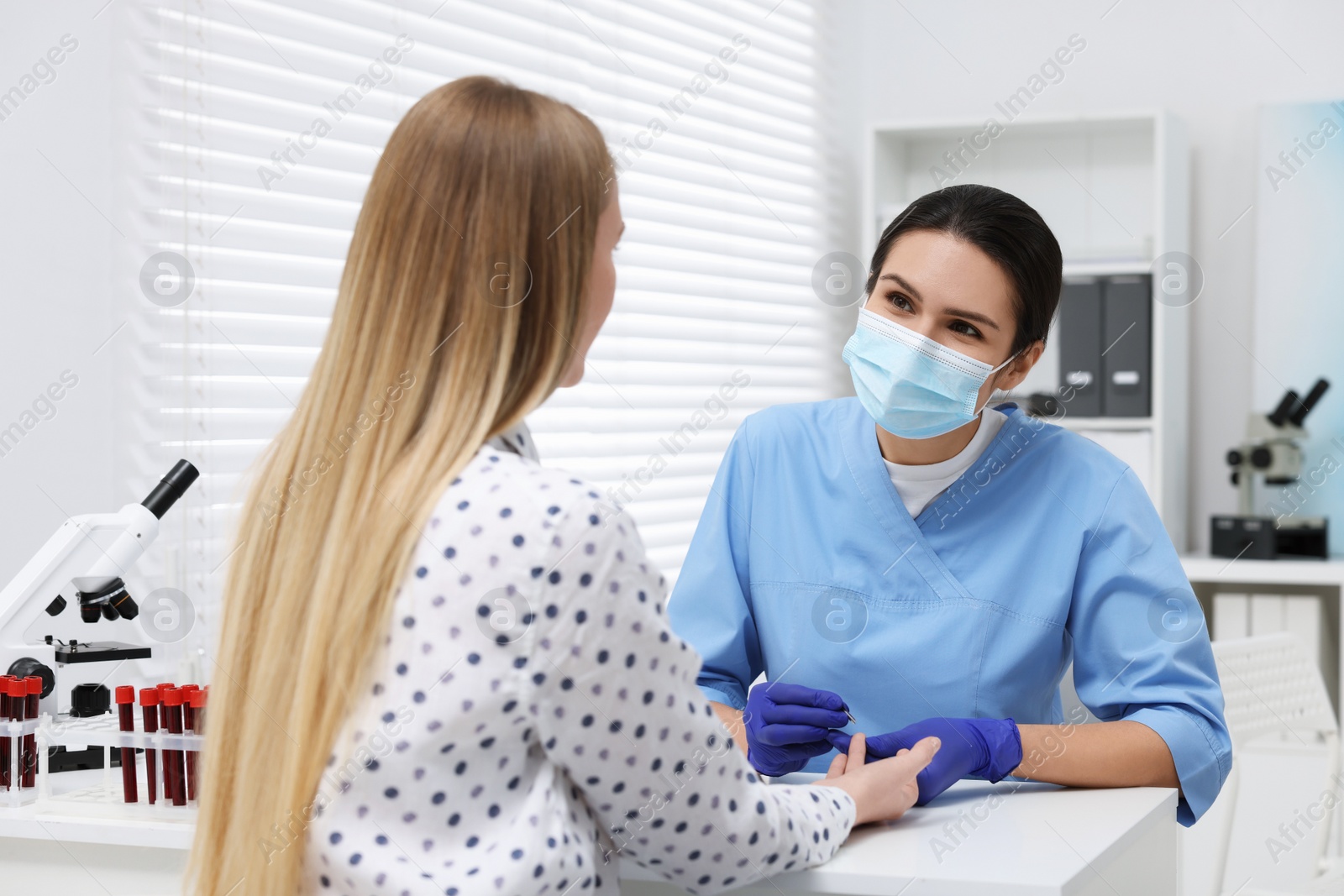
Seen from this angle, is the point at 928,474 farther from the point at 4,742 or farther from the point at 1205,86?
the point at 1205,86

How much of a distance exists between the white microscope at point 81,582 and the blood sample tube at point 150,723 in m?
0.18

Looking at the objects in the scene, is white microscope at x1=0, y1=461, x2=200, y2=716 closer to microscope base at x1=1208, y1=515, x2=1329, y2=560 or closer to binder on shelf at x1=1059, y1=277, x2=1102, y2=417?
binder on shelf at x1=1059, y1=277, x2=1102, y2=417

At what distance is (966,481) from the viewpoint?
4.83 feet

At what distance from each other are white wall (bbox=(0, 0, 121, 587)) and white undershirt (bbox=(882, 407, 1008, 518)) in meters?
1.08

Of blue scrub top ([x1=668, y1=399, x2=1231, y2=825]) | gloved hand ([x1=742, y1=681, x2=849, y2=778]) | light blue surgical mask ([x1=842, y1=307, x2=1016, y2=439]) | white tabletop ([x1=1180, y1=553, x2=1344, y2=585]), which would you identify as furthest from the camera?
white tabletop ([x1=1180, y1=553, x2=1344, y2=585])

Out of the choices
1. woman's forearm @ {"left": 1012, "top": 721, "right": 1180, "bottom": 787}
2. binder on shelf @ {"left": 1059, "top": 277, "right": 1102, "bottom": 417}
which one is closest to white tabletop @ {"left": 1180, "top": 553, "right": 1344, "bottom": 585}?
binder on shelf @ {"left": 1059, "top": 277, "right": 1102, "bottom": 417}

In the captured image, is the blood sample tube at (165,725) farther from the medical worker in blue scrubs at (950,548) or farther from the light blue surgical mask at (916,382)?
the light blue surgical mask at (916,382)

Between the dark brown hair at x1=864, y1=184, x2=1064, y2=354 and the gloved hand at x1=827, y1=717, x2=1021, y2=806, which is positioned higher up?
the dark brown hair at x1=864, y1=184, x2=1064, y2=354

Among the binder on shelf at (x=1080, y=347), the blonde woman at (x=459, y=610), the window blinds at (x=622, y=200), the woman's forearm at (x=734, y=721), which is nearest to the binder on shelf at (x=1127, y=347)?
the binder on shelf at (x=1080, y=347)

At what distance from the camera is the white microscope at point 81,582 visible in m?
1.38

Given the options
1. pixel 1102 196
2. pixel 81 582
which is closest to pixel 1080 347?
pixel 1102 196

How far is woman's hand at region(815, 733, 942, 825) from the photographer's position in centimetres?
102

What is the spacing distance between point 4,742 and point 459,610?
2.59 feet

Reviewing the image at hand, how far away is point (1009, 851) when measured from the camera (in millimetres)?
940
